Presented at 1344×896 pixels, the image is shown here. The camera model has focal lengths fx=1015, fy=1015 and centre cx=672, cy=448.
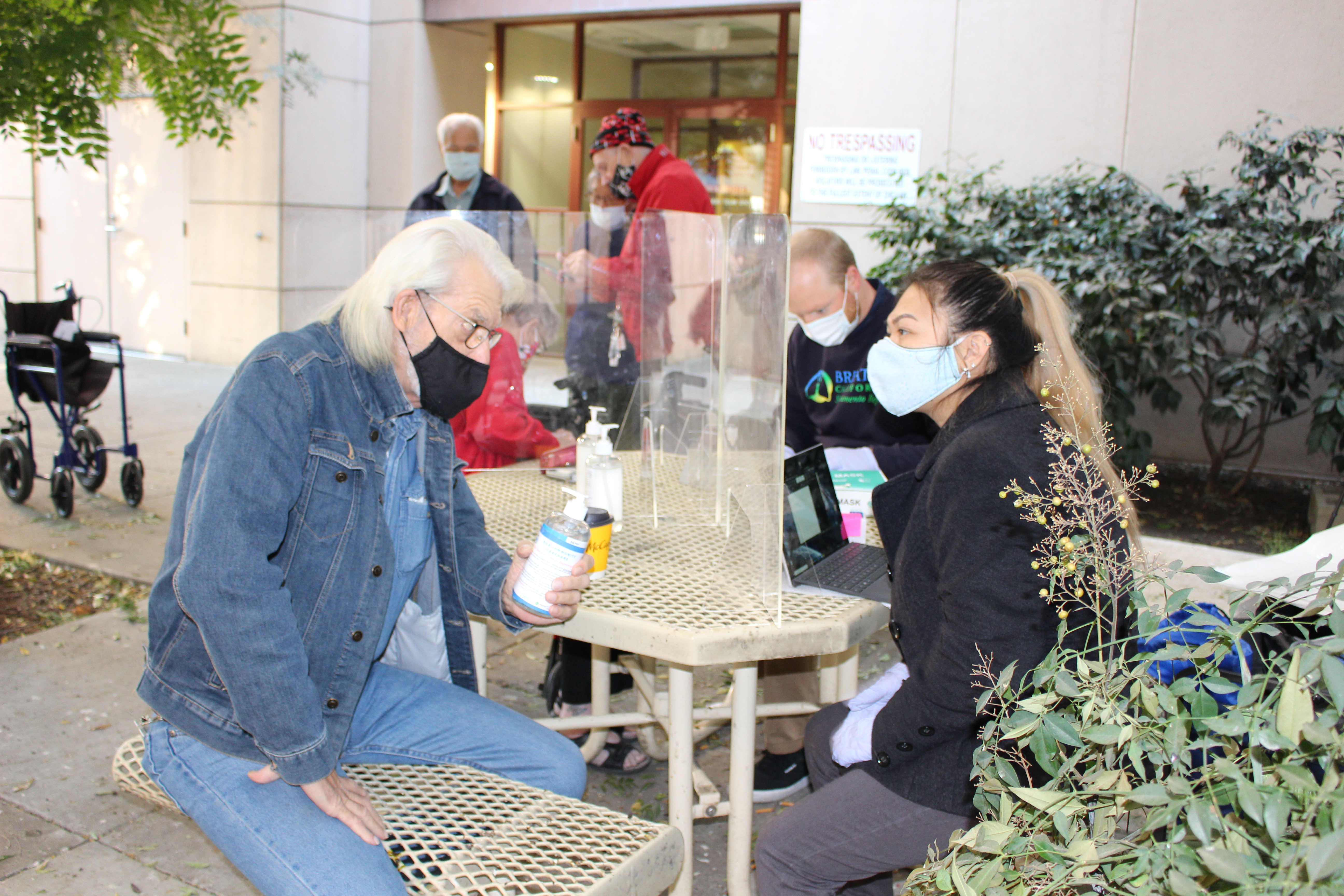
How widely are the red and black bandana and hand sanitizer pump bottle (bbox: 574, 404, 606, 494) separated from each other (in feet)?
7.91

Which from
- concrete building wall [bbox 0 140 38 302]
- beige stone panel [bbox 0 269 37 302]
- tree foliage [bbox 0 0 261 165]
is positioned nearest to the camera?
tree foliage [bbox 0 0 261 165]

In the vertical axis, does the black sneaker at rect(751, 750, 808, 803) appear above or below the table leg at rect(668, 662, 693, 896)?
below

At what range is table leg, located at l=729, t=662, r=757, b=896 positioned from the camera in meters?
2.21

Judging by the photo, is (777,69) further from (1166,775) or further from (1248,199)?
(1166,775)

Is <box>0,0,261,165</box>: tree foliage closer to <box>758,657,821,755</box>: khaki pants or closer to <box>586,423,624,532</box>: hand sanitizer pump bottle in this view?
<box>586,423,624,532</box>: hand sanitizer pump bottle

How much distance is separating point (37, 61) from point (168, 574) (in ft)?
7.25

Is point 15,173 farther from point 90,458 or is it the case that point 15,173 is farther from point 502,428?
point 502,428

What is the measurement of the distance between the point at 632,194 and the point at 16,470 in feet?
12.3

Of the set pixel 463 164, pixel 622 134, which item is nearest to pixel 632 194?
pixel 622 134

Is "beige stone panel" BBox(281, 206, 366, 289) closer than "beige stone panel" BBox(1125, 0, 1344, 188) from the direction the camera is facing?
No

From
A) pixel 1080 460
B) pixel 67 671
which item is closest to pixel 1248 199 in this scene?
pixel 1080 460

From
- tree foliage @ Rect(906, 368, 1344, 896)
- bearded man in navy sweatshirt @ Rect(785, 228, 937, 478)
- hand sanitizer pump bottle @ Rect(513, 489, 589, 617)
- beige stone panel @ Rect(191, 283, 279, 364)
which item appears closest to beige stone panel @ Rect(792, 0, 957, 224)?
bearded man in navy sweatshirt @ Rect(785, 228, 937, 478)

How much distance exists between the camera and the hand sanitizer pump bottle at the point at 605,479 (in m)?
2.53

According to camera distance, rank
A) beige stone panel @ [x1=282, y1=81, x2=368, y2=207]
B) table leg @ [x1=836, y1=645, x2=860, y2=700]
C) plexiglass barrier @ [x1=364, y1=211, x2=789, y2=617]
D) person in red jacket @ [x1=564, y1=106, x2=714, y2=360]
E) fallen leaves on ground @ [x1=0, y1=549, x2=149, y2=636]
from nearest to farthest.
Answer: plexiglass barrier @ [x1=364, y1=211, x2=789, y2=617] < table leg @ [x1=836, y1=645, x2=860, y2=700] < person in red jacket @ [x1=564, y1=106, x2=714, y2=360] < fallen leaves on ground @ [x1=0, y1=549, x2=149, y2=636] < beige stone panel @ [x1=282, y1=81, x2=368, y2=207]
